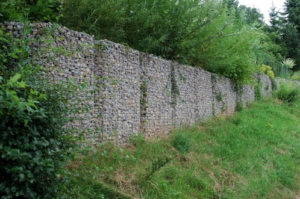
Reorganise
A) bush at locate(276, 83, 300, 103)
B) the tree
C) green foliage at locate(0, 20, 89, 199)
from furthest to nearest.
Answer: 1. the tree
2. bush at locate(276, 83, 300, 103)
3. green foliage at locate(0, 20, 89, 199)

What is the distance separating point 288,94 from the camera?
58.3 ft

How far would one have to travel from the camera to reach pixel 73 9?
719cm

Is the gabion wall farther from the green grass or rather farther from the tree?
the tree

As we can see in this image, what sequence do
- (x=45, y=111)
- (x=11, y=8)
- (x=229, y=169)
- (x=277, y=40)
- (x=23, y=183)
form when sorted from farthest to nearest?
(x=277, y=40)
(x=229, y=169)
(x=11, y=8)
(x=45, y=111)
(x=23, y=183)

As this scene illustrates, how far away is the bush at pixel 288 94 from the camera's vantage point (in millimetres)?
17672

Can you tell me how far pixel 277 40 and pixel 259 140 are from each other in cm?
2500

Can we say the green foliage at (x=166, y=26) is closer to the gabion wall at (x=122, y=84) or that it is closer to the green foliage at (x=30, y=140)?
the gabion wall at (x=122, y=84)

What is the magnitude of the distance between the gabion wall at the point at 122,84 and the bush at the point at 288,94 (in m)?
8.86

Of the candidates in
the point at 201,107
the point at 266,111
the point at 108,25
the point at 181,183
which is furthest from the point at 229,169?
the point at 266,111

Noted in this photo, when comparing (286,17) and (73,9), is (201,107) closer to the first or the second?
(73,9)

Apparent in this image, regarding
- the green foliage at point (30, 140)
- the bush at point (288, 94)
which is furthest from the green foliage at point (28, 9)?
the bush at point (288, 94)

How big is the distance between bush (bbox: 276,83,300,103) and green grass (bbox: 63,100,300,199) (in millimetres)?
6941

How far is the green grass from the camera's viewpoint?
482cm

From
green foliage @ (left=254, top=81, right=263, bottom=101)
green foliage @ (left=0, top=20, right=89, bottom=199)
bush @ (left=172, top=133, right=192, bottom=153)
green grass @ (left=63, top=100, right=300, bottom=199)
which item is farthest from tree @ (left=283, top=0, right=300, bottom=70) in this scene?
green foliage @ (left=0, top=20, right=89, bottom=199)
